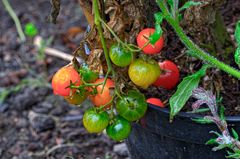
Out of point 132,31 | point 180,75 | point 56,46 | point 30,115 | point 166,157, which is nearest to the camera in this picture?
point 132,31

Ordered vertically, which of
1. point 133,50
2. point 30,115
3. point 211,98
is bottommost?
point 30,115

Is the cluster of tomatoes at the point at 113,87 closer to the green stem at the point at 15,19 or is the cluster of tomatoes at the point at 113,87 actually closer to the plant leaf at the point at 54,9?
the plant leaf at the point at 54,9

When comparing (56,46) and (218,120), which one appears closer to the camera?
(218,120)

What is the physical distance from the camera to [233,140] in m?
1.28

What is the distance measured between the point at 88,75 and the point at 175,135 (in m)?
0.33

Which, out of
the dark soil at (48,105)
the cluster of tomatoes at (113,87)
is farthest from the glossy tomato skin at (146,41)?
the dark soil at (48,105)

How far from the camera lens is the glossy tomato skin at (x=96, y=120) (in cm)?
133

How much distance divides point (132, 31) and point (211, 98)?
12.3 inches

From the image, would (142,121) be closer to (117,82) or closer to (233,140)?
(117,82)

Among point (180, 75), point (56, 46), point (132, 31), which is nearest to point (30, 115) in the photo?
point (56, 46)

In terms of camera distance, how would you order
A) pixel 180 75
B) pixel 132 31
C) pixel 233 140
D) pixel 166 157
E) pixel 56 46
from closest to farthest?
1. pixel 233 140
2. pixel 132 31
3. pixel 166 157
4. pixel 180 75
5. pixel 56 46

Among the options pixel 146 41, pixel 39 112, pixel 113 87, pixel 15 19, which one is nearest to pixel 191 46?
pixel 146 41

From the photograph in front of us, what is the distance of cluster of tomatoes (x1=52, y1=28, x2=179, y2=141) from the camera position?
1.32m

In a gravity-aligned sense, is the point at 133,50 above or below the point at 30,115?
above
